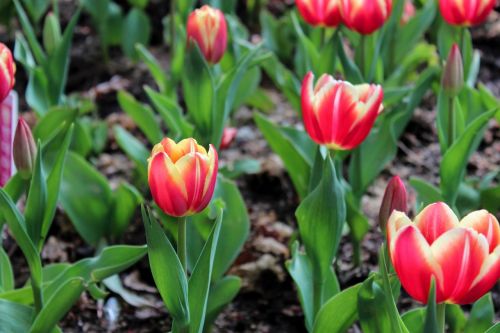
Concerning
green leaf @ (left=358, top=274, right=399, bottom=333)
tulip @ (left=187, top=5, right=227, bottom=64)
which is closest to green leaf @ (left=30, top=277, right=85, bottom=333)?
green leaf @ (left=358, top=274, right=399, bottom=333)

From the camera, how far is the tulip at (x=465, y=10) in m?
1.88

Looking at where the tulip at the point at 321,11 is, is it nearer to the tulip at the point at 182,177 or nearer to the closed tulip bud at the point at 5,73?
the closed tulip bud at the point at 5,73

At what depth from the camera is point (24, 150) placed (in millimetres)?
1504

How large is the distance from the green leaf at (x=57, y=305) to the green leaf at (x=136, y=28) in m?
1.59

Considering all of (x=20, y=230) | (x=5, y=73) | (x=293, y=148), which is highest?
(x=5, y=73)

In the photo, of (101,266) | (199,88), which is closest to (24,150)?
(101,266)

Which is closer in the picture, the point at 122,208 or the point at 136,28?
the point at 122,208

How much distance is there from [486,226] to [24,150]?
80 centimetres

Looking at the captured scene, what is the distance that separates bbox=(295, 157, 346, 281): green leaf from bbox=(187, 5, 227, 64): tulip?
519mm

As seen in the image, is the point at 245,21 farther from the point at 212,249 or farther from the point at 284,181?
the point at 212,249

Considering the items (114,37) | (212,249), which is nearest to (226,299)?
(212,249)

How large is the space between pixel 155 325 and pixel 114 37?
1.47 meters

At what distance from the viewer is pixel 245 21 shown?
3338 mm

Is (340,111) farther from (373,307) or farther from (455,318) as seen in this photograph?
(455,318)
